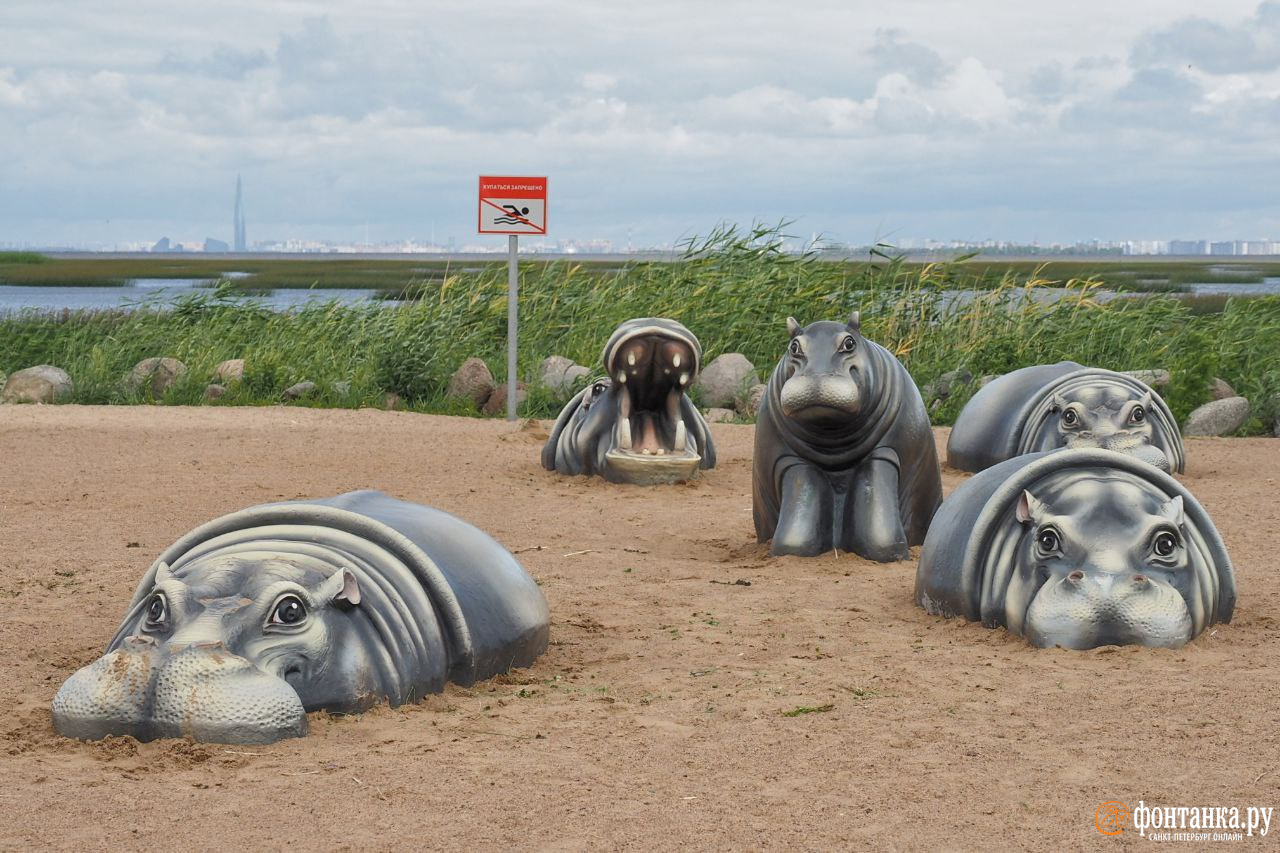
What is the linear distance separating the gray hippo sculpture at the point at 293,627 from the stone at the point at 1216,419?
33.0ft

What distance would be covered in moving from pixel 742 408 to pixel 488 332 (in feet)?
12.4

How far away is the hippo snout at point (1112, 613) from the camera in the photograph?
571 centimetres

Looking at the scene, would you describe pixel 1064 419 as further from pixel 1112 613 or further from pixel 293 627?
pixel 293 627

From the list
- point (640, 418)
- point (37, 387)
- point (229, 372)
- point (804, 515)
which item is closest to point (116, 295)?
point (37, 387)

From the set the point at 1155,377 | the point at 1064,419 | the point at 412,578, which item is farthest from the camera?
the point at 1155,377

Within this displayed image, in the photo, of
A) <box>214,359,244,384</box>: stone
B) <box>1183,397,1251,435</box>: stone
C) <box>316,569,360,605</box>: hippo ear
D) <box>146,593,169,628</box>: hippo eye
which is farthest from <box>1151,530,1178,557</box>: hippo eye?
<box>214,359,244,384</box>: stone

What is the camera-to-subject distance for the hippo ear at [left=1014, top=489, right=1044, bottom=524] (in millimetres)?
5965

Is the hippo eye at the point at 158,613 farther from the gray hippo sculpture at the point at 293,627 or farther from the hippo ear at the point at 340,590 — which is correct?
the hippo ear at the point at 340,590

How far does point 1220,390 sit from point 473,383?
744 centimetres

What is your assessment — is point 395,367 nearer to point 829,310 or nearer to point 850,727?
point 829,310

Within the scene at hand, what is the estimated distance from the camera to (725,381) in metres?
15.8

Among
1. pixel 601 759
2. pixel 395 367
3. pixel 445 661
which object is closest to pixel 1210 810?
pixel 601 759

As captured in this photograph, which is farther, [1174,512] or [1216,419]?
[1216,419]

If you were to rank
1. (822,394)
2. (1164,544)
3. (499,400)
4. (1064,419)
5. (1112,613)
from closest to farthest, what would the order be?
(1112,613)
(1164,544)
(822,394)
(1064,419)
(499,400)
